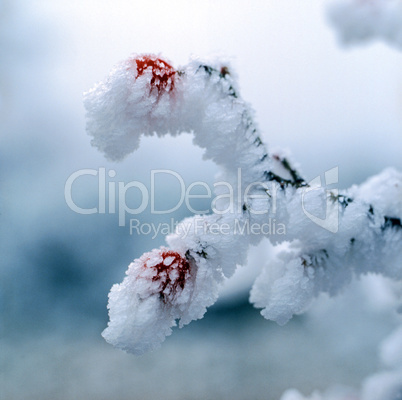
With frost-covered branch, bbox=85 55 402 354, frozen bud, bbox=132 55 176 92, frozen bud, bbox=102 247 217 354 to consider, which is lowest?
frozen bud, bbox=102 247 217 354

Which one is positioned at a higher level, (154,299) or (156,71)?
(156,71)

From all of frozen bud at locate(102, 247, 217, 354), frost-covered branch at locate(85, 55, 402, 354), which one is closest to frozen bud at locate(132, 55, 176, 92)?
frost-covered branch at locate(85, 55, 402, 354)

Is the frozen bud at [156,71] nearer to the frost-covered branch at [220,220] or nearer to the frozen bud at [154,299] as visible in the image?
the frost-covered branch at [220,220]

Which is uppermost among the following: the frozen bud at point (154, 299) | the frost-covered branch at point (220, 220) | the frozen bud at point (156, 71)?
the frozen bud at point (156, 71)

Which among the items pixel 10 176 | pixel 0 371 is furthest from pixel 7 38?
pixel 0 371

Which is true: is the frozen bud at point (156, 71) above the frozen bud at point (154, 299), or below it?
above

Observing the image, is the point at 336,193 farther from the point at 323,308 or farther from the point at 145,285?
the point at 323,308

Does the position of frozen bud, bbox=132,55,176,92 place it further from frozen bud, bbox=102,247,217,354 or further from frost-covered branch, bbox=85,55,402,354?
frozen bud, bbox=102,247,217,354

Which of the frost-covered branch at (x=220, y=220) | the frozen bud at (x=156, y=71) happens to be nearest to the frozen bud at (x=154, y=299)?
the frost-covered branch at (x=220, y=220)
